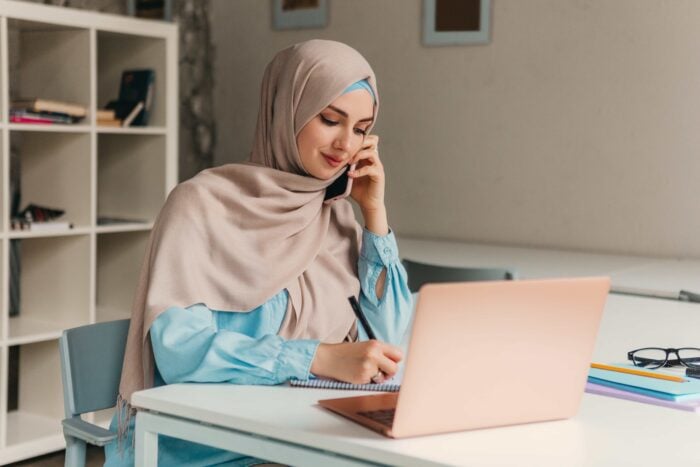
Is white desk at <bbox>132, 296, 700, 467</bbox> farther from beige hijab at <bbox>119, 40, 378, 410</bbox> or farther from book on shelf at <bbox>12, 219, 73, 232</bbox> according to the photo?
book on shelf at <bbox>12, 219, 73, 232</bbox>

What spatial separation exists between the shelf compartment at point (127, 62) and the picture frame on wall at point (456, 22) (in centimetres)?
110

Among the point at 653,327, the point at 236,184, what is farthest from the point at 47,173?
the point at 653,327

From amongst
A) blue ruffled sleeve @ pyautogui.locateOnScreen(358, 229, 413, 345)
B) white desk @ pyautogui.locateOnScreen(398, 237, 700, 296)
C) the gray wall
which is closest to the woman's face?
blue ruffled sleeve @ pyautogui.locateOnScreen(358, 229, 413, 345)

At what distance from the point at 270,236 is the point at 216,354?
0.36 m

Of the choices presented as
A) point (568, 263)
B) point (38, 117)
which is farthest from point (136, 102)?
point (568, 263)

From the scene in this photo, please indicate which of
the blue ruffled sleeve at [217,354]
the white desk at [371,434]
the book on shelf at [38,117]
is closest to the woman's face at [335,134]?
the blue ruffled sleeve at [217,354]

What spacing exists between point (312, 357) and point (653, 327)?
1040mm

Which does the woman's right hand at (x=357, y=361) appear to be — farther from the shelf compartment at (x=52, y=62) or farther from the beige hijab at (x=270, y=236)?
the shelf compartment at (x=52, y=62)

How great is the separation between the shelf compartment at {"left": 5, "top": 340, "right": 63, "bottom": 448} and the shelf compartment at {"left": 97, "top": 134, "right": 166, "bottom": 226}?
0.60m

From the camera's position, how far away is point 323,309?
1.90m

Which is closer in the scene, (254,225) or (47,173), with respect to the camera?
(254,225)

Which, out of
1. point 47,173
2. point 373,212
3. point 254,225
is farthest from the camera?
point 47,173

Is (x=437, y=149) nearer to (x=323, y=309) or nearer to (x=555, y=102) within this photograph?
(x=555, y=102)

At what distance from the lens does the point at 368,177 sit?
78.4 inches
